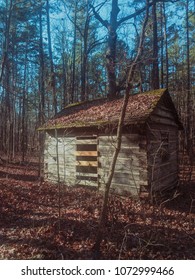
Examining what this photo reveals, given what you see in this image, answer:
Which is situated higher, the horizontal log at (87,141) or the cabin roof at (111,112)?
the cabin roof at (111,112)

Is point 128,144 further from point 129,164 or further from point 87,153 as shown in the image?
point 87,153

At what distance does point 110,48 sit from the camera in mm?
14484

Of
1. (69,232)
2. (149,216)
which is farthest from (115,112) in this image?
(69,232)

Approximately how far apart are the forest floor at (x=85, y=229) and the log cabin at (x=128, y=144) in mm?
911

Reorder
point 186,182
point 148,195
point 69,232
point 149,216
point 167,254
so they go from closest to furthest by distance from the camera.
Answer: point 167,254, point 69,232, point 149,216, point 148,195, point 186,182

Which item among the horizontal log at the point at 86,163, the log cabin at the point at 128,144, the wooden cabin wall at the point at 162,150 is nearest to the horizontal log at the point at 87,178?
the log cabin at the point at 128,144

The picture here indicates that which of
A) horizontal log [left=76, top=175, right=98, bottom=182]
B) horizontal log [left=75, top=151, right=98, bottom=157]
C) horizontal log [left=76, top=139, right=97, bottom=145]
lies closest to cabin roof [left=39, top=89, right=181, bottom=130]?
horizontal log [left=76, top=139, right=97, bottom=145]

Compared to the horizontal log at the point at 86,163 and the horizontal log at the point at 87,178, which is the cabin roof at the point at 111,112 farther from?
the horizontal log at the point at 87,178

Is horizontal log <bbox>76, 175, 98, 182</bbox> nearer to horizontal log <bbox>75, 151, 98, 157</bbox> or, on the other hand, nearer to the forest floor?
the forest floor

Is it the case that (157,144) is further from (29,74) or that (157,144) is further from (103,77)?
(29,74)

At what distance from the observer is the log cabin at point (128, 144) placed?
8422mm

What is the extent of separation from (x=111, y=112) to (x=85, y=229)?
5371 millimetres

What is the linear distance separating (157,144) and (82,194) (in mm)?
3732

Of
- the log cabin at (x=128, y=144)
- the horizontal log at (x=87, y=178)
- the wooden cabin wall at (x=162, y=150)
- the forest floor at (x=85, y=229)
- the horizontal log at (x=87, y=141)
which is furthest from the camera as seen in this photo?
the horizontal log at (x=87, y=178)
